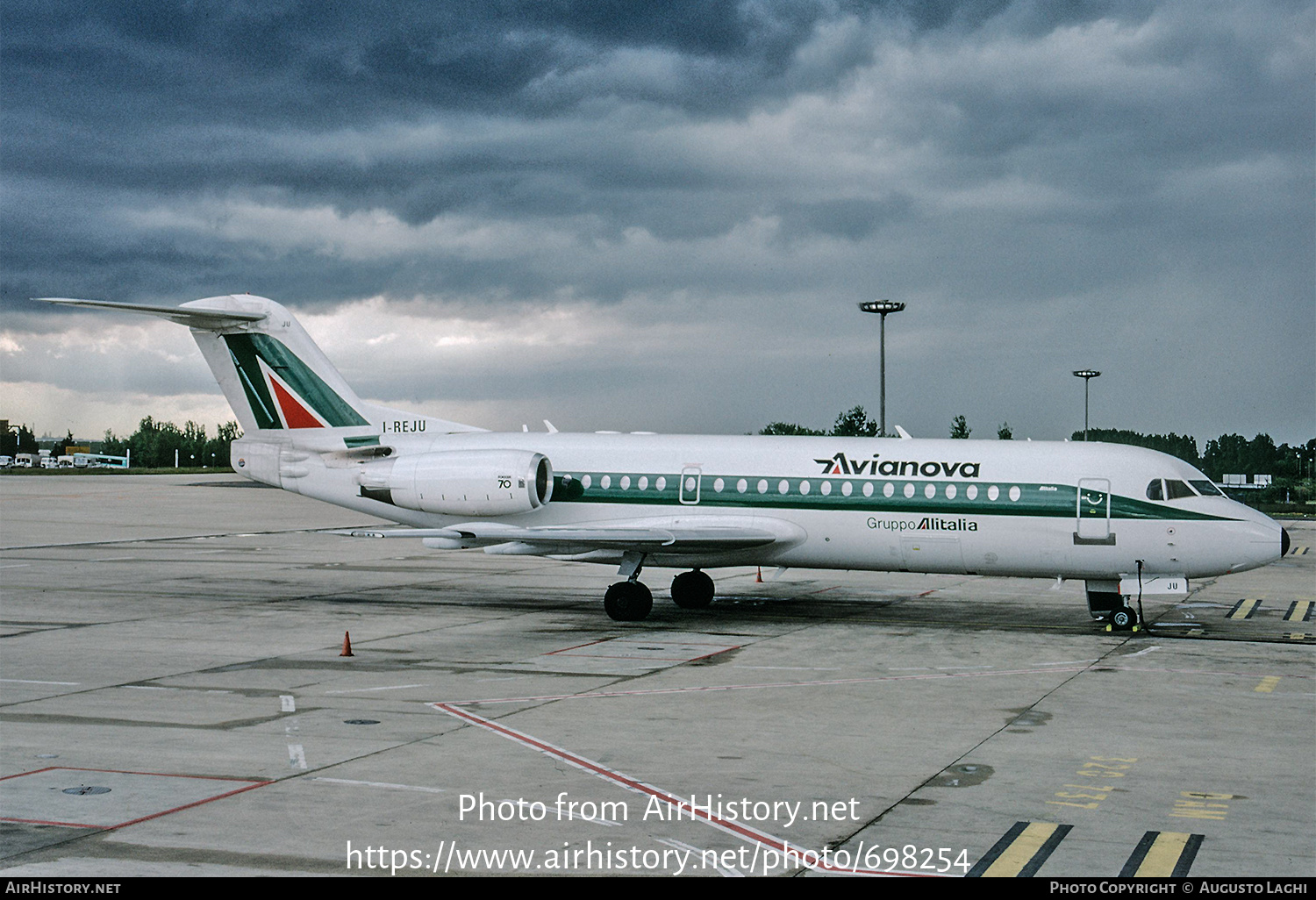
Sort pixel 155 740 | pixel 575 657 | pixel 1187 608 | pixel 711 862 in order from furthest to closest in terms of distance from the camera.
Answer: pixel 1187 608 < pixel 575 657 < pixel 155 740 < pixel 711 862

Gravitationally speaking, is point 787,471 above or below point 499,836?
above

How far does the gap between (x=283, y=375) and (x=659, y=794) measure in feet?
63.9

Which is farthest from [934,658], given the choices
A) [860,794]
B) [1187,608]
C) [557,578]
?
[557,578]

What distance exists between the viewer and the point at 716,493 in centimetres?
2466

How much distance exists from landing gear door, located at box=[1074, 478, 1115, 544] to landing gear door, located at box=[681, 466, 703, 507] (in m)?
7.51

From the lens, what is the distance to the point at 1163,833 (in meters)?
9.88

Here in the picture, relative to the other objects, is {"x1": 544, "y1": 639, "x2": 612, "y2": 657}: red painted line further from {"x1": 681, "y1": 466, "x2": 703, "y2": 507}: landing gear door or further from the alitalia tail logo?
the alitalia tail logo

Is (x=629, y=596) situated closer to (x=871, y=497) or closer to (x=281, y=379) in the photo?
(x=871, y=497)

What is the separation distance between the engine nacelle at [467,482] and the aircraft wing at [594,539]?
1.53m

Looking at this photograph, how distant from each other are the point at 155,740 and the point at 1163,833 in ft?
33.3

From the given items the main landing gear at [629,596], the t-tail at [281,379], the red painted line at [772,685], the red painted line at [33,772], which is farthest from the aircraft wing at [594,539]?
the red painted line at [33,772]

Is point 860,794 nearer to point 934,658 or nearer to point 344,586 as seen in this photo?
point 934,658

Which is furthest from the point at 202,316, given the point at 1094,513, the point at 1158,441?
the point at 1158,441

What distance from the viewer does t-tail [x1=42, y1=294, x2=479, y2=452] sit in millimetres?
27594
